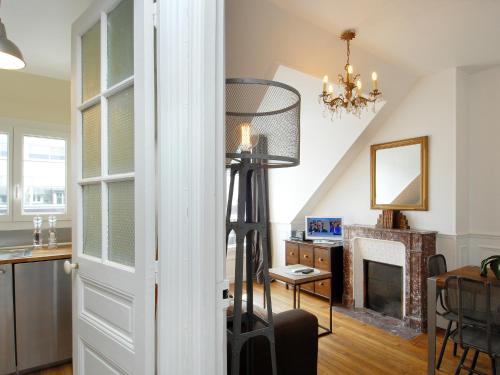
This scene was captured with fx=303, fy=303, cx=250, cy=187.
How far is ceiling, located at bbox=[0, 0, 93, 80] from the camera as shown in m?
1.88

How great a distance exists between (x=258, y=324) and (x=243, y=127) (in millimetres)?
959

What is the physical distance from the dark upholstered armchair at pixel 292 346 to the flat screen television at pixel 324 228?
2.40m

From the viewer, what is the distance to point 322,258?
4.05m

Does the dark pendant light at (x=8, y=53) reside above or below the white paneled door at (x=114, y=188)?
above

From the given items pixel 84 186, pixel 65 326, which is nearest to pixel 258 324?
pixel 84 186

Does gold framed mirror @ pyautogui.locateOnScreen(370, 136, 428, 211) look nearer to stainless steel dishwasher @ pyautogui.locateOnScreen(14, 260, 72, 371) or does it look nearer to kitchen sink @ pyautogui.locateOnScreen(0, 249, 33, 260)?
stainless steel dishwasher @ pyautogui.locateOnScreen(14, 260, 72, 371)

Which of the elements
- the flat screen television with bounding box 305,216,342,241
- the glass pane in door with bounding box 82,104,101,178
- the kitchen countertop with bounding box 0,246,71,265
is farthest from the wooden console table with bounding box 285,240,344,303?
the glass pane in door with bounding box 82,104,101,178

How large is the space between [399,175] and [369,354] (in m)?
1.98

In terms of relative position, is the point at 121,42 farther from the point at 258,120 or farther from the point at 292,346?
the point at 292,346

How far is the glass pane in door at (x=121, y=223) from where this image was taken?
3.82 ft

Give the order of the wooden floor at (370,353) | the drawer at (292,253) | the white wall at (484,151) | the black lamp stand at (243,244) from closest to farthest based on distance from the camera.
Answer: the black lamp stand at (243,244)
the wooden floor at (370,353)
the white wall at (484,151)
the drawer at (292,253)

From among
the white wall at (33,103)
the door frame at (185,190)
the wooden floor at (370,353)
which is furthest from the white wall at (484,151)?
the white wall at (33,103)

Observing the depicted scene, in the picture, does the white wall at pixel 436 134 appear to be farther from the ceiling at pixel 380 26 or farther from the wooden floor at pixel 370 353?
the wooden floor at pixel 370 353

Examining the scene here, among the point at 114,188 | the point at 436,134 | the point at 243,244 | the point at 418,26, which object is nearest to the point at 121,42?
the point at 114,188
